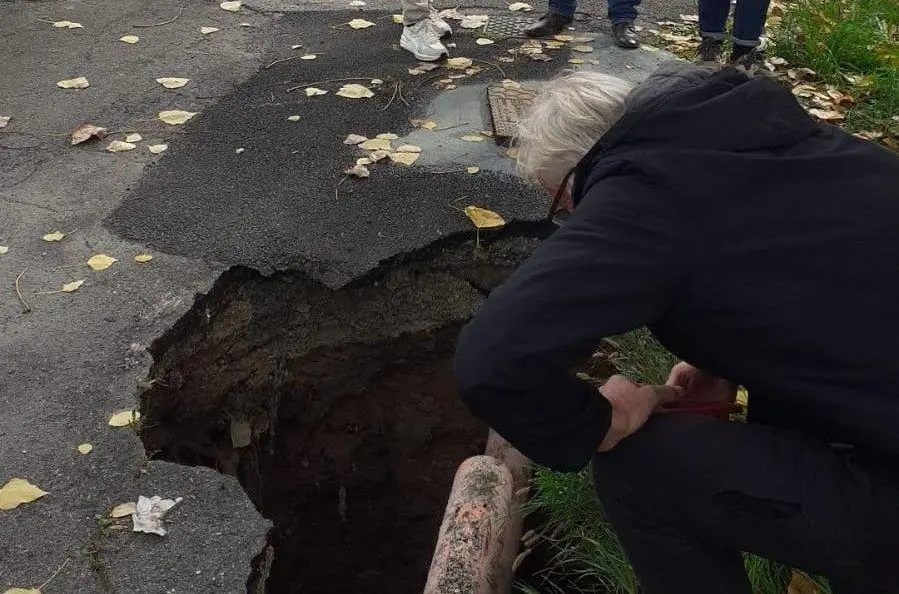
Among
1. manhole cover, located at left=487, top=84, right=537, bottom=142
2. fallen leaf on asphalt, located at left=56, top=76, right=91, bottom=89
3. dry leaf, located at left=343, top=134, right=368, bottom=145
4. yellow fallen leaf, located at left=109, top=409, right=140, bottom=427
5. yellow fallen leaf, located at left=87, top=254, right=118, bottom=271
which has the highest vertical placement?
manhole cover, located at left=487, top=84, right=537, bottom=142

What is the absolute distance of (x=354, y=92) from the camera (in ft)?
16.1

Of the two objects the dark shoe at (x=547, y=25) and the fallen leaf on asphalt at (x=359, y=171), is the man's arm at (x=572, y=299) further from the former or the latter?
the dark shoe at (x=547, y=25)

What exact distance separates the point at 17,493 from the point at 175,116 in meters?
2.63

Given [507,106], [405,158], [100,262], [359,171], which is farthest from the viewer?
[507,106]

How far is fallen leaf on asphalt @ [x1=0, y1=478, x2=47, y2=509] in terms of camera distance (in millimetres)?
2529

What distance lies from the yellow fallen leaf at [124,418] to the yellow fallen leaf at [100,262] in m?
0.91

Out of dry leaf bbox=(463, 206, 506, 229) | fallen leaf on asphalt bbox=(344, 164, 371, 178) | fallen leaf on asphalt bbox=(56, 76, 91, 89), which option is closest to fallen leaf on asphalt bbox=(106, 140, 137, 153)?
fallen leaf on asphalt bbox=(56, 76, 91, 89)

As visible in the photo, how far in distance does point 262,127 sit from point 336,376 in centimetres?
150

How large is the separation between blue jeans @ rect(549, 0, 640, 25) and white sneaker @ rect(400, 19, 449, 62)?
2.64ft

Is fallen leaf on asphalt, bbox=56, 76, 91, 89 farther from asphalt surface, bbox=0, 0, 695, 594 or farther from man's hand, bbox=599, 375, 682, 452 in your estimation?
man's hand, bbox=599, 375, 682, 452

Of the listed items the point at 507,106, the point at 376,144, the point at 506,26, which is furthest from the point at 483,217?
the point at 506,26

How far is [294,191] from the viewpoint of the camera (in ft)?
13.1

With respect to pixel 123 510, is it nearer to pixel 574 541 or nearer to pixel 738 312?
pixel 574 541

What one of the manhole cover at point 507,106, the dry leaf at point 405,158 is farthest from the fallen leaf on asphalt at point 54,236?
the manhole cover at point 507,106
